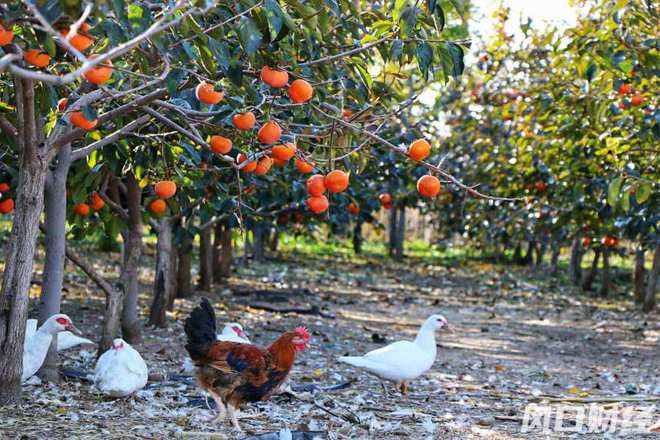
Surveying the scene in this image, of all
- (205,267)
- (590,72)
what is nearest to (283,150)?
(590,72)

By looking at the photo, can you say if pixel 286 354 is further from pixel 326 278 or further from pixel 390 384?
pixel 326 278

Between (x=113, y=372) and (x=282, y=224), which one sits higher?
(x=282, y=224)

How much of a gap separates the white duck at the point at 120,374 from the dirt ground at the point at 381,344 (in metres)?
0.12

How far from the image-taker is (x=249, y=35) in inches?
146

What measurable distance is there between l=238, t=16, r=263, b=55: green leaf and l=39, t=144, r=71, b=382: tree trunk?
2394 millimetres

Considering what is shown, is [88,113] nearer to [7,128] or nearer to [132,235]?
[7,128]

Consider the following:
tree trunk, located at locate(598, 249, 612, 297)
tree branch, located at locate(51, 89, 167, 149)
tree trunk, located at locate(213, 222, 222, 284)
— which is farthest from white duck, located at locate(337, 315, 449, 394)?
tree trunk, located at locate(598, 249, 612, 297)

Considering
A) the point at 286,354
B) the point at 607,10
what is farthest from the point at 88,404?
the point at 607,10

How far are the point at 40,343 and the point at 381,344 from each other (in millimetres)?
4833

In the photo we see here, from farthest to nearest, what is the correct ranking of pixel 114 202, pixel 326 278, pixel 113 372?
1. pixel 326 278
2. pixel 114 202
3. pixel 113 372

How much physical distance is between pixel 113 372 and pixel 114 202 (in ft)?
8.61

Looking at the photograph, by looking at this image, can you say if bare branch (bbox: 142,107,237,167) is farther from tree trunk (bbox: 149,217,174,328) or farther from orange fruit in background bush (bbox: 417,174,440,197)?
tree trunk (bbox: 149,217,174,328)

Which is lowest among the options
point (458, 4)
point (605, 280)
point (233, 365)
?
point (233, 365)

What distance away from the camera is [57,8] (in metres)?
3.42
